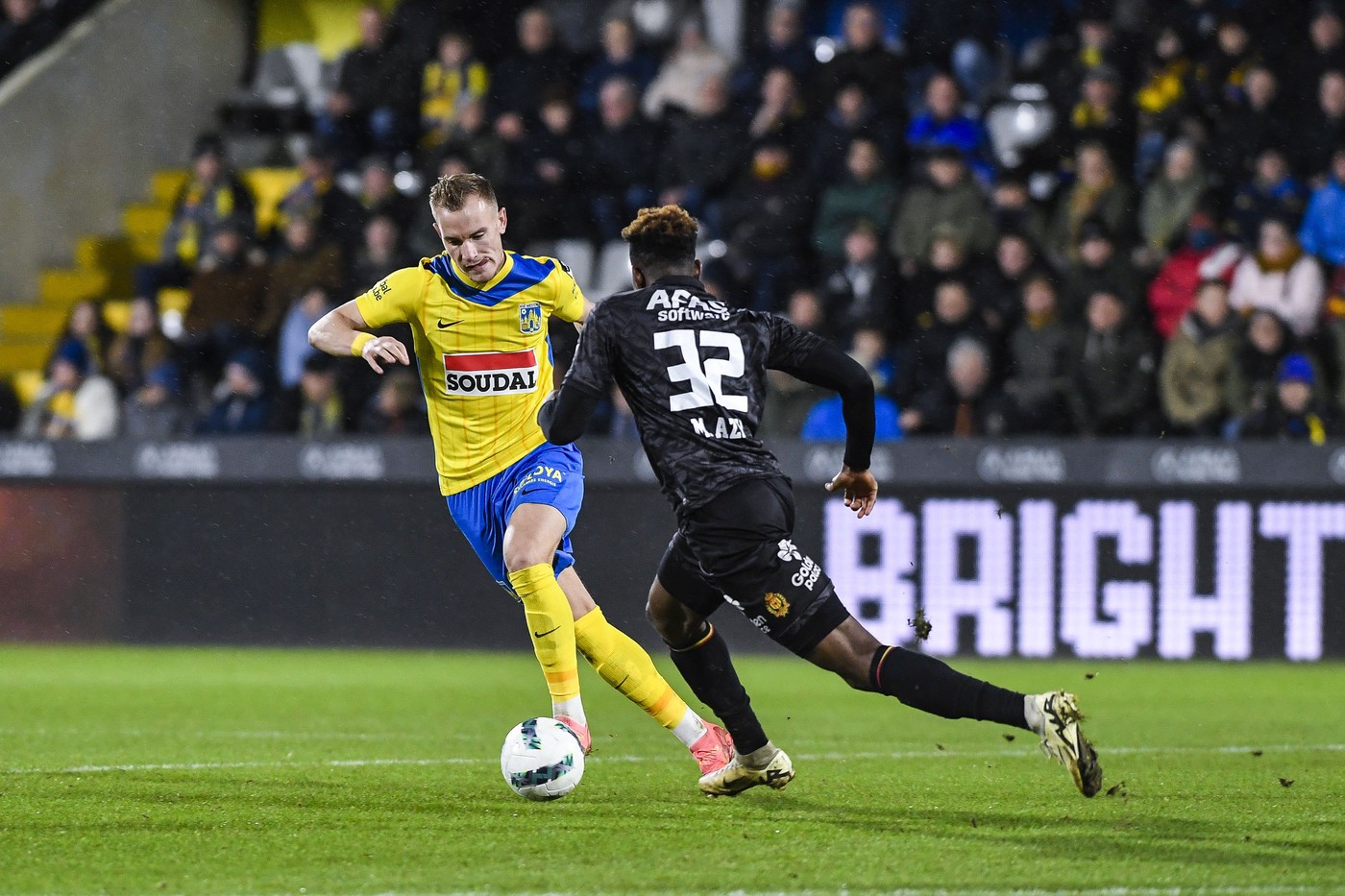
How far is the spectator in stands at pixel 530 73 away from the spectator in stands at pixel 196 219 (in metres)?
2.27

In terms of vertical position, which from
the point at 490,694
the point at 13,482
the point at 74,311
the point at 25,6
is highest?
the point at 25,6

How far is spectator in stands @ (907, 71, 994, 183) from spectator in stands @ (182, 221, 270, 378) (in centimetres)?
523

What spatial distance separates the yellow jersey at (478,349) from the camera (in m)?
7.12

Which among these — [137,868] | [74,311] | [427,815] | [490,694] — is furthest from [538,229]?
[137,868]

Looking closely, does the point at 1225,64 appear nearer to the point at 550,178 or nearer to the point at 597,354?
the point at 550,178

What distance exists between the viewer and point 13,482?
46.4 feet

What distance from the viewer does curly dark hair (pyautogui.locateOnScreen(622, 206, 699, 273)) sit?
6.24 metres

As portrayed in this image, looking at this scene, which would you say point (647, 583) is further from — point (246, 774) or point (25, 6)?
point (25, 6)

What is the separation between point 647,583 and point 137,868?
8.11 m

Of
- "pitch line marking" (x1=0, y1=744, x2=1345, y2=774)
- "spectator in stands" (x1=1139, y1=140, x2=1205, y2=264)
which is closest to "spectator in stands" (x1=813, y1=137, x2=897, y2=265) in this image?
"spectator in stands" (x1=1139, y1=140, x2=1205, y2=264)

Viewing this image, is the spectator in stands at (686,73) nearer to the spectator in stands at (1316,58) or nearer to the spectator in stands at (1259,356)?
the spectator in stands at (1316,58)

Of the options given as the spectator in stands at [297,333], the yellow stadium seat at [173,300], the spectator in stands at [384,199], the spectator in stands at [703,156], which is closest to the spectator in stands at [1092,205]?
the spectator in stands at [703,156]

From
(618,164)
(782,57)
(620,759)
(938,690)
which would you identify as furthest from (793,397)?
(938,690)

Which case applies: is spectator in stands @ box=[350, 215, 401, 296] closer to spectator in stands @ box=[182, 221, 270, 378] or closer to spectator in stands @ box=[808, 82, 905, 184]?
spectator in stands @ box=[182, 221, 270, 378]
